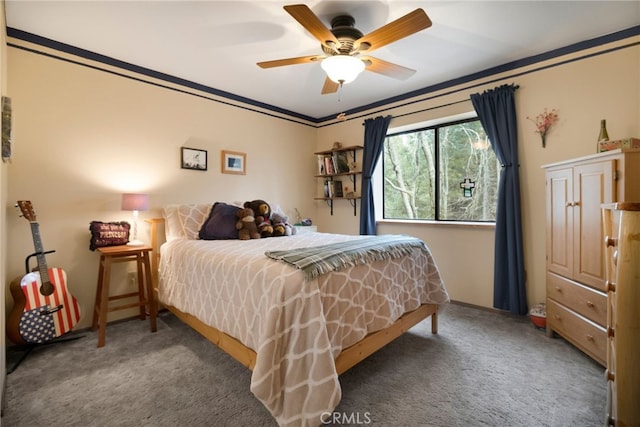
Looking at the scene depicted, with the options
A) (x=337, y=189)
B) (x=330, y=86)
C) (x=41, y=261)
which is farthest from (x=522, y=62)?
(x=41, y=261)

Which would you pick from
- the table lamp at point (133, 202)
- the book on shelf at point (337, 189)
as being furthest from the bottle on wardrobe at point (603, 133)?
the table lamp at point (133, 202)

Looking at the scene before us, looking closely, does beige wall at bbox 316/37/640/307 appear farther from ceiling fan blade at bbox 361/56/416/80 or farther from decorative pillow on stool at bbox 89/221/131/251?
decorative pillow on stool at bbox 89/221/131/251

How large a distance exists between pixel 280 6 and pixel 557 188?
2.53 m

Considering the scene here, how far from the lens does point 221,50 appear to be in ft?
8.29

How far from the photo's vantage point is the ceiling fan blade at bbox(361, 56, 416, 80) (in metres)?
2.10

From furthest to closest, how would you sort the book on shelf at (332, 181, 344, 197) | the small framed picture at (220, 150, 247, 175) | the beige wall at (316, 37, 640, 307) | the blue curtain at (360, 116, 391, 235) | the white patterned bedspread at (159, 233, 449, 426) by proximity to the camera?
the book on shelf at (332, 181, 344, 197) < the blue curtain at (360, 116, 391, 235) < the small framed picture at (220, 150, 247, 175) < the beige wall at (316, 37, 640, 307) < the white patterned bedspread at (159, 233, 449, 426)

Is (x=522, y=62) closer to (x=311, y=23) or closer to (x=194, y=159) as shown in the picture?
(x=311, y=23)

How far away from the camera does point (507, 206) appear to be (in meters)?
2.78

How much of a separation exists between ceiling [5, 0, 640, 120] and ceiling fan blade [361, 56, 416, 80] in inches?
11.2

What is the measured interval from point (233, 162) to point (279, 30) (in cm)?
177

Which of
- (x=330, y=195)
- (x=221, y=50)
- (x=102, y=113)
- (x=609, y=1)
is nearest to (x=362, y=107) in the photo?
(x=330, y=195)

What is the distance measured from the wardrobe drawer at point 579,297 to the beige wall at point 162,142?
431 millimetres

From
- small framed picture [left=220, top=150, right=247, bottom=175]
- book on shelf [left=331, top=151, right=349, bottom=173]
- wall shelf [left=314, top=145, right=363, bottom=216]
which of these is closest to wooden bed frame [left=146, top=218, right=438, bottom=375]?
small framed picture [left=220, top=150, right=247, bottom=175]
